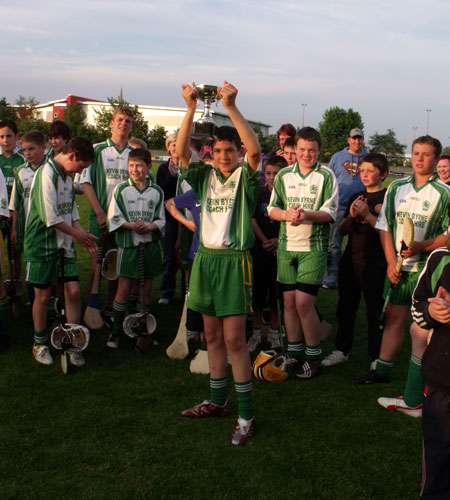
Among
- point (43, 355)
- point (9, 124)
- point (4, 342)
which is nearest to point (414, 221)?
point (43, 355)

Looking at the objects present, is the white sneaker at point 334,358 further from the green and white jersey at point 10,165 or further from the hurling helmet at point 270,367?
the green and white jersey at point 10,165

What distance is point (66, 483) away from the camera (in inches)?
114

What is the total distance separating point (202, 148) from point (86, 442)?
3.04 metres

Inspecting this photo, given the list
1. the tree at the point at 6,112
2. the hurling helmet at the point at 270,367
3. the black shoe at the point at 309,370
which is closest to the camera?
the hurling helmet at the point at 270,367

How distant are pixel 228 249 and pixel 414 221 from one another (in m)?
1.65

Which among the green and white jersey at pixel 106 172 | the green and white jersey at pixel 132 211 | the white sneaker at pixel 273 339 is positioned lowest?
the white sneaker at pixel 273 339

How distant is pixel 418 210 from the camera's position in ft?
13.4

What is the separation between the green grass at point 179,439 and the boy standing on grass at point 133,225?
0.67 m

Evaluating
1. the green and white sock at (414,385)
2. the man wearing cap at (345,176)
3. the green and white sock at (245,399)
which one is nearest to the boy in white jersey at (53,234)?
the green and white sock at (245,399)

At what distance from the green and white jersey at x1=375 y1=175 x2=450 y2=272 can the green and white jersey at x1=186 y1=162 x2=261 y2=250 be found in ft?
4.61

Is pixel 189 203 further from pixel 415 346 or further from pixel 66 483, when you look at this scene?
pixel 66 483

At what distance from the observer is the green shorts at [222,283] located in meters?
3.35

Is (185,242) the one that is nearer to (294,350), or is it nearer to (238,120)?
(294,350)


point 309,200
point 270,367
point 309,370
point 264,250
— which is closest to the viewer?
point 270,367
